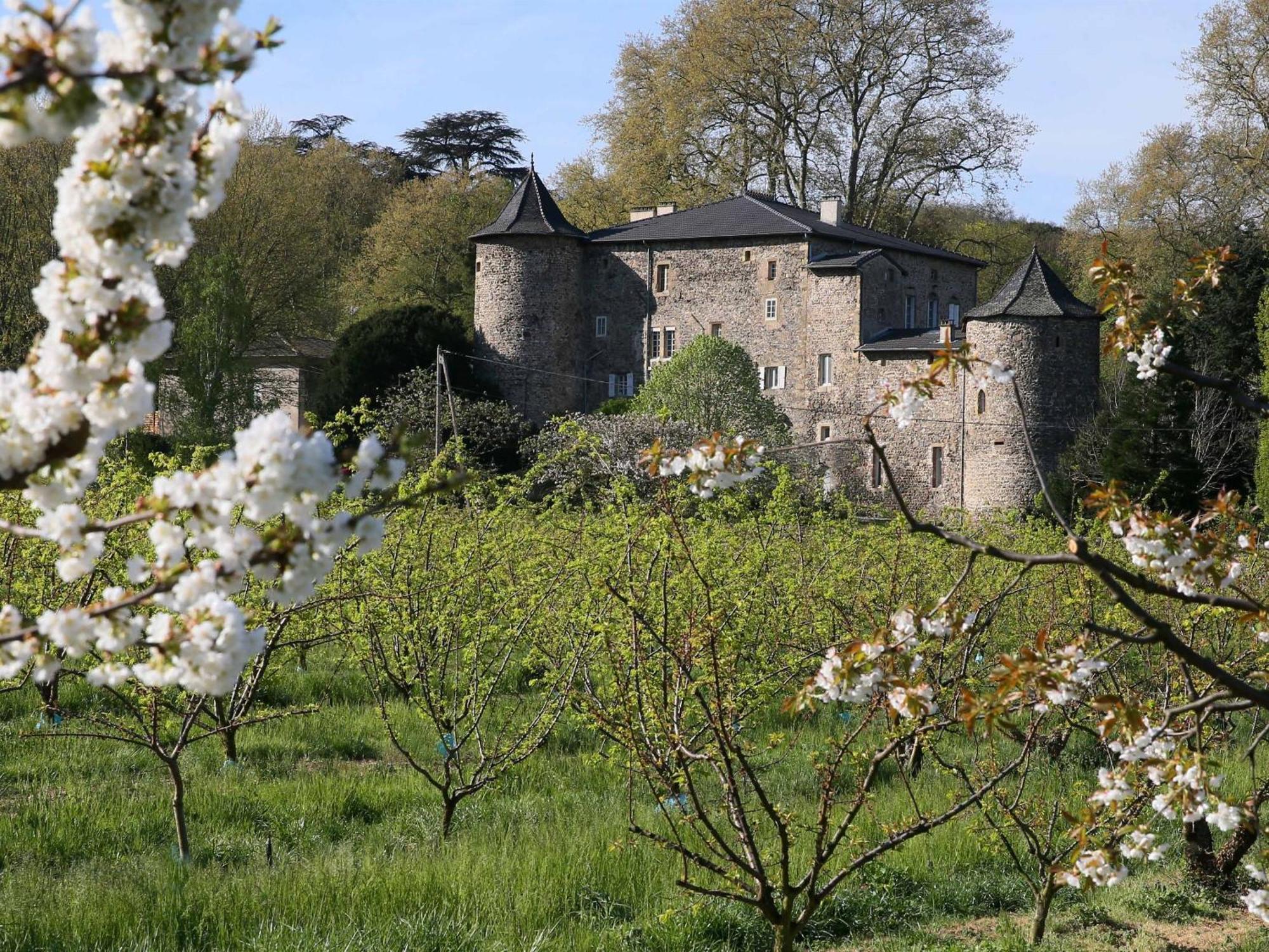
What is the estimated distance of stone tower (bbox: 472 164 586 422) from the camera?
4544cm

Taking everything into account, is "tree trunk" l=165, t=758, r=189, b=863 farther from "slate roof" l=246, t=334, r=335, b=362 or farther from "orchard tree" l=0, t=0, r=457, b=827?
"slate roof" l=246, t=334, r=335, b=362

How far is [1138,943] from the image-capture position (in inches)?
241

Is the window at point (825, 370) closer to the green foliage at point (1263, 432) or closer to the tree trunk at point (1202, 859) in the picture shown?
the green foliage at point (1263, 432)

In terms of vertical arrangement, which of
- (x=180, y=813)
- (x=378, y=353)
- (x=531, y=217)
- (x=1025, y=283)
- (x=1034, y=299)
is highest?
(x=531, y=217)

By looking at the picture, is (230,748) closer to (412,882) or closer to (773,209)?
(412,882)

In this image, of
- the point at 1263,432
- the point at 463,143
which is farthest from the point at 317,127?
the point at 1263,432

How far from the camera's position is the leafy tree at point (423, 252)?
50.5 metres

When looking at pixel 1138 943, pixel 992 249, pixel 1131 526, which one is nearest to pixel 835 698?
pixel 1131 526

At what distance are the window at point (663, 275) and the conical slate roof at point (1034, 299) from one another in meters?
10.8

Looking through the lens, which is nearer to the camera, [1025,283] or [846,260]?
[1025,283]

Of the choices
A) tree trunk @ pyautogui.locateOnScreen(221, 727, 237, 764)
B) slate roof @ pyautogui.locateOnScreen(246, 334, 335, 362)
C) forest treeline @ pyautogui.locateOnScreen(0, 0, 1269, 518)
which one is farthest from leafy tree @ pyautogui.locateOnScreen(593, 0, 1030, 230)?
tree trunk @ pyautogui.locateOnScreen(221, 727, 237, 764)

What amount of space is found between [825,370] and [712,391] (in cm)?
614

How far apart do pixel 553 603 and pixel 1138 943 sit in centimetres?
445

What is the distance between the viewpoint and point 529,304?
1802 inches
